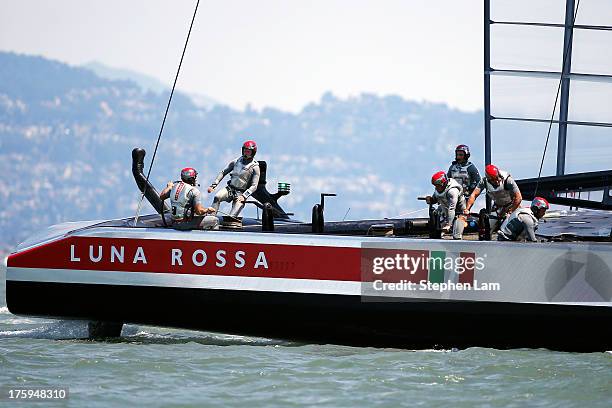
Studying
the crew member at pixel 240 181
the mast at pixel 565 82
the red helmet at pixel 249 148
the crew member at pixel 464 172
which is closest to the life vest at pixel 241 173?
the crew member at pixel 240 181

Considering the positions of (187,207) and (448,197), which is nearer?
(187,207)

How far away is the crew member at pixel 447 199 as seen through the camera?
41.9ft

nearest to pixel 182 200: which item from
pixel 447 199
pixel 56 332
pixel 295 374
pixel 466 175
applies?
pixel 56 332

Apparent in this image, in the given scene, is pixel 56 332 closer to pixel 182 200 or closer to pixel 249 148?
pixel 182 200

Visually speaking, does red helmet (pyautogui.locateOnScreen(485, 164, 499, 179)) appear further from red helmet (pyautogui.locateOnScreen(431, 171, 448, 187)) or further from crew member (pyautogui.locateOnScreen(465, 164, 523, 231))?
red helmet (pyautogui.locateOnScreen(431, 171, 448, 187))

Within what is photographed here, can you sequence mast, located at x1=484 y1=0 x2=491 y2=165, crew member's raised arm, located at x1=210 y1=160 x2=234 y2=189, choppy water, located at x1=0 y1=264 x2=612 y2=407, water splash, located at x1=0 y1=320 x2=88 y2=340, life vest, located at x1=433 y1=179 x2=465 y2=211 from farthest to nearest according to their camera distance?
1. mast, located at x1=484 y1=0 x2=491 y2=165
2. crew member's raised arm, located at x1=210 y1=160 x2=234 y2=189
3. water splash, located at x1=0 y1=320 x2=88 y2=340
4. life vest, located at x1=433 y1=179 x2=465 y2=211
5. choppy water, located at x1=0 y1=264 x2=612 y2=407

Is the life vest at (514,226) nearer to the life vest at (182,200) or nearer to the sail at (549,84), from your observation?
the sail at (549,84)

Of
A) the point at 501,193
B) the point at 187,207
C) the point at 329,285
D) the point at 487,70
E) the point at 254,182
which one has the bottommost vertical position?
the point at 329,285

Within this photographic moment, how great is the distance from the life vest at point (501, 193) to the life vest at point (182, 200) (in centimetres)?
282

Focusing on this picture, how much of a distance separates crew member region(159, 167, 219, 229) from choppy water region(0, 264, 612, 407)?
1174 millimetres

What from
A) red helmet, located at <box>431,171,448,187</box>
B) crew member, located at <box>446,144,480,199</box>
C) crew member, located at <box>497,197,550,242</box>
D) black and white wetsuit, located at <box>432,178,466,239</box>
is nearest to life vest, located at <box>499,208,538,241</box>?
crew member, located at <box>497,197,550,242</box>

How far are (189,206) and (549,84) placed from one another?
4.63 m

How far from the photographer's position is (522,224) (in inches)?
474

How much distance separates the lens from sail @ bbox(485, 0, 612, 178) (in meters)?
14.4
